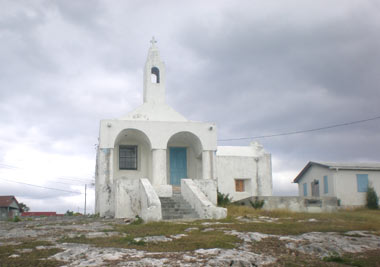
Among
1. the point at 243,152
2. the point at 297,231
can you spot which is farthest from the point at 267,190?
the point at 297,231

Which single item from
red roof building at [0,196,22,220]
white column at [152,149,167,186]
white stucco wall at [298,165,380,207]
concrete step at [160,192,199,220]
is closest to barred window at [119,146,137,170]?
white column at [152,149,167,186]

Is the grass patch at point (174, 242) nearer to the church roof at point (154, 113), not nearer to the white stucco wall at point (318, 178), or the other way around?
the church roof at point (154, 113)

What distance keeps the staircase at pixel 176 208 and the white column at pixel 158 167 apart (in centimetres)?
171

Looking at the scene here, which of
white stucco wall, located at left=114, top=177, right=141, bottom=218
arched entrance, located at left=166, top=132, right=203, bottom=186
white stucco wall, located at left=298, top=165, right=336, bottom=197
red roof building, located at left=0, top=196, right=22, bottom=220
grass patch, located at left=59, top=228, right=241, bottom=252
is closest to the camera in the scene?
grass patch, located at left=59, top=228, right=241, bottom=252

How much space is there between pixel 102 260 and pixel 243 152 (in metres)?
21.3

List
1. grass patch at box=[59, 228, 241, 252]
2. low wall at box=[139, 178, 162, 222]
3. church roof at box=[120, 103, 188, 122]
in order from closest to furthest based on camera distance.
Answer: grass patch at box=[59, 228, 241, 252] < low wall at box=[139, 178, 162, 222] < church roof at box=[120, 103, 188, 122]

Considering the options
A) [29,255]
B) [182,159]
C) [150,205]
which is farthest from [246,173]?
[29,255]

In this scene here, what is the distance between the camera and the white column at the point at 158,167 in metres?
20.2

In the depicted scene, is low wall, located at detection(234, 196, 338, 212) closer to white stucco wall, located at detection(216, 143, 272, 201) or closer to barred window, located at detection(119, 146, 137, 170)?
white stucco wall, located at detection(216, 143, 272, 201)

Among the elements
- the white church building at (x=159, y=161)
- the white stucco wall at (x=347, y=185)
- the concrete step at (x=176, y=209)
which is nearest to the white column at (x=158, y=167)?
the white church building at (x=159, y=161)

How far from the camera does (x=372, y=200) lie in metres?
24.3

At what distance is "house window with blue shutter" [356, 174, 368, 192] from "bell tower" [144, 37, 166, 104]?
42.1ft

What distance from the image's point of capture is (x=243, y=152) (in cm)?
2739

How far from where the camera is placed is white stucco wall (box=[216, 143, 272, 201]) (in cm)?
2588
